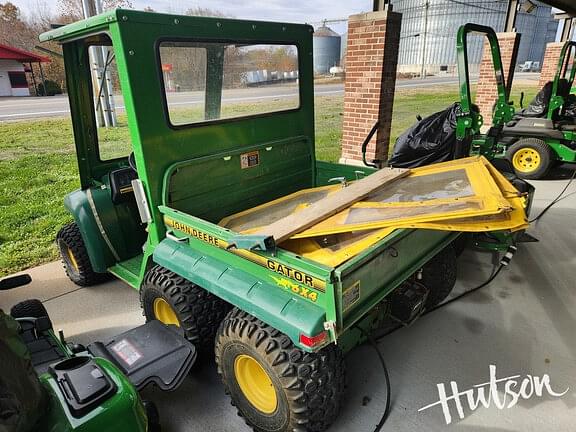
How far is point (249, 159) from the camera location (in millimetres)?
2990

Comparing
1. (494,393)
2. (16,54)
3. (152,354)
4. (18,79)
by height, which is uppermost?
(16,54)

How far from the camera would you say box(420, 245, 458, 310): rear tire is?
126 inches

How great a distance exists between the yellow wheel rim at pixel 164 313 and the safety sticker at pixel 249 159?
3.59 ft

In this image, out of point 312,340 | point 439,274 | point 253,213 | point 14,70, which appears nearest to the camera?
point 312,340

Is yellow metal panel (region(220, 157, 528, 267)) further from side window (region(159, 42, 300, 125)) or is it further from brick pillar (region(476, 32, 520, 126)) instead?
brick pillar (region(476, 32, 520, 126))

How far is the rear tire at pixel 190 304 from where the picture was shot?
2426 mm

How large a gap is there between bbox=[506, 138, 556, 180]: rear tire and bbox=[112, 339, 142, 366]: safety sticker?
22.0 feet

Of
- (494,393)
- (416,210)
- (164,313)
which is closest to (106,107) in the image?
(164,313)

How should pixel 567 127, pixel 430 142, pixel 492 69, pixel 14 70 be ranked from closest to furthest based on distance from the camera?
pixel 430 142, pixel 567 127, pixel 492 69, pixel 14 70

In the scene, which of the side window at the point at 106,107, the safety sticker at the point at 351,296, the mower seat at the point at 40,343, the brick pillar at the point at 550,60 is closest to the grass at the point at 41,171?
the side window at the point at 106,107

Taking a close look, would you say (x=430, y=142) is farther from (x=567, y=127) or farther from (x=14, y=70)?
(x=14, y=70)

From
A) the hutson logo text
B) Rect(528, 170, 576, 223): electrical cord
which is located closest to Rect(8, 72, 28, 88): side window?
Rect(528, 170, 576, 223): electrical cord

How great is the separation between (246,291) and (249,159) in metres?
1.25

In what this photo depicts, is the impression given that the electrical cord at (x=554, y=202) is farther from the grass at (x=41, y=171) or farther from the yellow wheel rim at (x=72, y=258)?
the yellow wheel rim at (x=72, y=258)
